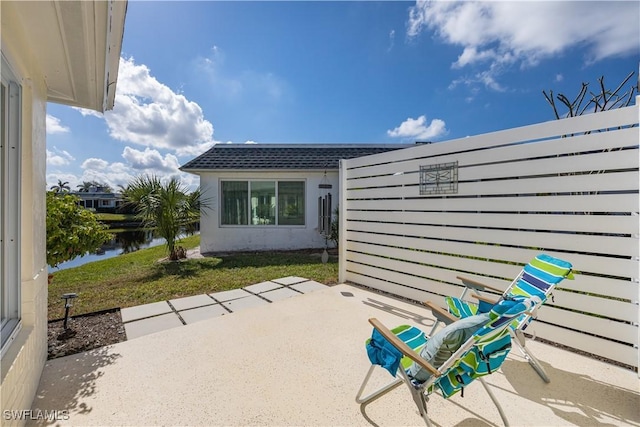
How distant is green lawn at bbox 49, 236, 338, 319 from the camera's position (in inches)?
185

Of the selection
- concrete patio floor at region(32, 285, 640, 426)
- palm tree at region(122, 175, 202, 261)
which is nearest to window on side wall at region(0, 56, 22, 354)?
concrete patio floor at region(32, 285, 640, 426)

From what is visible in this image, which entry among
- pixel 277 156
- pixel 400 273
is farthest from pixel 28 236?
pixel 277 156

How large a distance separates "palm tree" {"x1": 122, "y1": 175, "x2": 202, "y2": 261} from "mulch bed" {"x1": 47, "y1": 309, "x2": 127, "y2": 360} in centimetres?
421

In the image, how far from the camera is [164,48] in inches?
257

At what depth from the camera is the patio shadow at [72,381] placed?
210cm

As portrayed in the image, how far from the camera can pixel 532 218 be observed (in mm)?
3229

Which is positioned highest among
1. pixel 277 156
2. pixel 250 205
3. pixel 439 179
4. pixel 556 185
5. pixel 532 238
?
pixel 277 156

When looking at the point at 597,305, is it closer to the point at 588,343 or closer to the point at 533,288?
the point at 588,343

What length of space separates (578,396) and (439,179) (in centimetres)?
285

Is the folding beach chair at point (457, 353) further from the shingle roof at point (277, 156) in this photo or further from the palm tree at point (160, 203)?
the shingle roof at point (277, 156)

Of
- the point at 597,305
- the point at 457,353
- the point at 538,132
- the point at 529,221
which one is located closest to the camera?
the point at 457,353

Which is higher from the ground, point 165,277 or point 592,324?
point 592,324

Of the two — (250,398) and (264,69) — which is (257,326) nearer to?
(250,398)

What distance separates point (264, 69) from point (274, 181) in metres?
3.74
